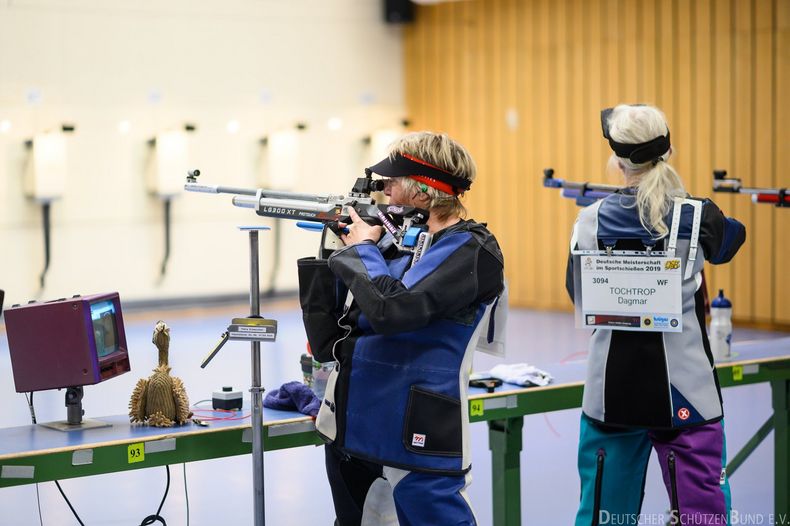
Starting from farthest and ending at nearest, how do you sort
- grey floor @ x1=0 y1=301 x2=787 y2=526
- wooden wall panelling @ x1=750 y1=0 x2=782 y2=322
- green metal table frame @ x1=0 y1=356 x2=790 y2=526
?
wooden wall panelling @ x1=750 y1=0 x2=782 y2=322 < grey floor @ x1=0 y1=301 x2=787 y2=526 < green metal table frame @ x1=0 y1=356 x2=790 y2=526

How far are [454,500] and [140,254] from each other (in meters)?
7.60

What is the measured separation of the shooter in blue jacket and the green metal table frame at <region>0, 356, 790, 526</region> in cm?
43

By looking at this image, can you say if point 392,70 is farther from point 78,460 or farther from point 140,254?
point 78,460

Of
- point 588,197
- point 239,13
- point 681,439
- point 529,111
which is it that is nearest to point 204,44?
point 239,13

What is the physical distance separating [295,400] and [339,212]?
69 cm

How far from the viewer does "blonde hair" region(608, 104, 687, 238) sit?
264cm

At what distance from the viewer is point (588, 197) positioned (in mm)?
3824

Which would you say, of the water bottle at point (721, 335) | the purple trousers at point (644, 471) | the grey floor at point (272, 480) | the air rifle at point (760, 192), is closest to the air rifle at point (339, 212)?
the purple trousers at point (644, 471)

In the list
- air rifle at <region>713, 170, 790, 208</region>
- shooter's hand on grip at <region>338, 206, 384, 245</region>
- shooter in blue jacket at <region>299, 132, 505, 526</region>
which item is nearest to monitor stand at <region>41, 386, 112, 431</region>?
shooter in blue jacket at <region>299, 132, 505, 526</region>

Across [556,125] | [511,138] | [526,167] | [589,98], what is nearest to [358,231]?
[589,98]

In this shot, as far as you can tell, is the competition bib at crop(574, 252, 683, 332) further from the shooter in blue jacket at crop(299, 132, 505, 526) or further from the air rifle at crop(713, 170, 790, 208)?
the air rifle at crop(713, 170, 790, 208)

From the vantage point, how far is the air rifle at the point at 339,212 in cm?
236

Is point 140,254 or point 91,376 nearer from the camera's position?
point 91,376

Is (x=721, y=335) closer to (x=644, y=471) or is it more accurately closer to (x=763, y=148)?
(x=644, y=471)
